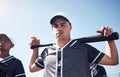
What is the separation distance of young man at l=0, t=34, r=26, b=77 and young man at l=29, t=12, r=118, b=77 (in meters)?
1.01

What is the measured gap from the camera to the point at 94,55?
4363 mm

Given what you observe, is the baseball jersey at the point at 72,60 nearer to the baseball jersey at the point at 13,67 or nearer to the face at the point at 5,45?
the baseball jersey at the point at 13,67

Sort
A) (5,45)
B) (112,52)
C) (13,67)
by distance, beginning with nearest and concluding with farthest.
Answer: (112,52) < (13,67) < (5,45)

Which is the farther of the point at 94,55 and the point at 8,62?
the point at 8,62

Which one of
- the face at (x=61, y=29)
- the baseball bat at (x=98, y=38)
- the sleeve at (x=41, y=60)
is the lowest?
the sleeve at (x=41, y=60)

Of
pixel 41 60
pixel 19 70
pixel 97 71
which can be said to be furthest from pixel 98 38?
pixel 97 71

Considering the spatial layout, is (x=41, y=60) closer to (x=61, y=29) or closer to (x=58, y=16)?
(x=61, y=29)

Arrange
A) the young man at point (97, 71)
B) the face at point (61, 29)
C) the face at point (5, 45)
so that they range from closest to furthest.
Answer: the face at point (61, 29) < the face at point (5, 45) < the young man at point (97, 71)

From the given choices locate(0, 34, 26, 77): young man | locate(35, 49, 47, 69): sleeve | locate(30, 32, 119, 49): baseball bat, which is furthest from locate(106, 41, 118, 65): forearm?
locate(0, 34, 26, 77): young man

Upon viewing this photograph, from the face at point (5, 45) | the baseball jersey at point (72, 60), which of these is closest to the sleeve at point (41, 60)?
the baseball jersey at point (72, 60)

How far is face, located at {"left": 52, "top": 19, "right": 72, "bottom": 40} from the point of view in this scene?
4.64 metres

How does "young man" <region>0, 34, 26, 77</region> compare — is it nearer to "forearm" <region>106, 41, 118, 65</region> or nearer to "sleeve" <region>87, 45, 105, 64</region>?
"sleeve" <region>87, 45, 105, 64</region>

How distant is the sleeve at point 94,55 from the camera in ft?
14.2

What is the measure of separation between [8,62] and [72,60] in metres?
2.21
